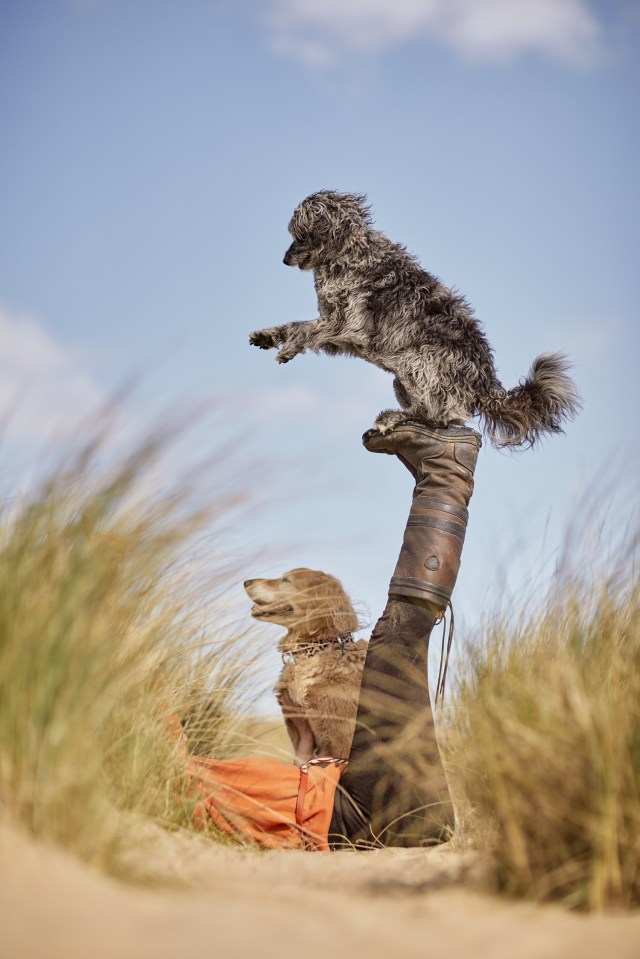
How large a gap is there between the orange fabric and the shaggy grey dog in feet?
5.18

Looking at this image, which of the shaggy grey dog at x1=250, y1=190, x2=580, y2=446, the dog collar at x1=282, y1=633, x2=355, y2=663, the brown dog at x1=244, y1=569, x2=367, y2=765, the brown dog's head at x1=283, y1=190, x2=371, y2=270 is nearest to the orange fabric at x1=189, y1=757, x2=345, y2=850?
the brown dog at x1=244, y1=569, x2=367, y2=765

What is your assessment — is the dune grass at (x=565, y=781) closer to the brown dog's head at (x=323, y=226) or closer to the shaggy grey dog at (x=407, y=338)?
the shaggy grey dog at (x=407, y=338)

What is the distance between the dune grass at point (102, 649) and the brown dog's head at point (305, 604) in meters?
0.48

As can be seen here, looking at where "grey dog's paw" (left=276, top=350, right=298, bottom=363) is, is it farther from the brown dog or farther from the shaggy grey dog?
the brown dog

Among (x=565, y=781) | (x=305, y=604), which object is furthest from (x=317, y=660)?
(x=565, y=781)

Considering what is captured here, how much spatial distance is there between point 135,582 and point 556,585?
1565 mm

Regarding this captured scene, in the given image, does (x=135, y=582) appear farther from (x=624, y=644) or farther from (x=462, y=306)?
(x=462, y=306)

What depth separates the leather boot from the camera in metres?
3.66

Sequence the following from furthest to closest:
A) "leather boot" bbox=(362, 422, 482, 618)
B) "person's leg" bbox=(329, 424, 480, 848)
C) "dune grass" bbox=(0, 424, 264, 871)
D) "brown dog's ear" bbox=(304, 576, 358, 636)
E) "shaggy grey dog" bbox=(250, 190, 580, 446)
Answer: "brown dog's ear" bbox=(304, 576, 358, 636) < "shaggy grey dog" bbox=(250, 190, 580, 446) < "leather boot" bbox=(362, 422, 482, 618) < "person's leg" bbox=(329, 424, 480, 848) < "dune grass" bbox=(0, 424, 264, 871)

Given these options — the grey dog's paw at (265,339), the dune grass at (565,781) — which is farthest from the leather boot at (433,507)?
the dune grass at (565,781)

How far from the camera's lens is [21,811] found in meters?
1.93

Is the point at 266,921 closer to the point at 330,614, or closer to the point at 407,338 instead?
the point at 407,338

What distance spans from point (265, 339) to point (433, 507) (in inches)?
43.8

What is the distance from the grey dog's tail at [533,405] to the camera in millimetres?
3941
